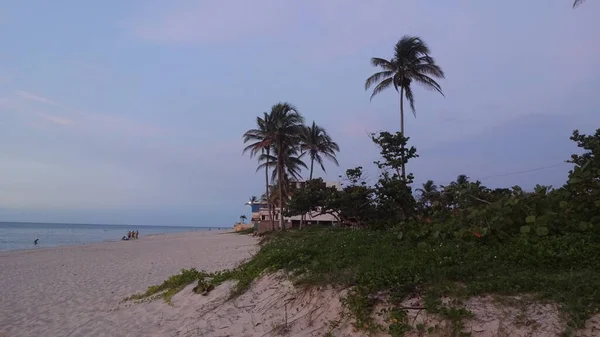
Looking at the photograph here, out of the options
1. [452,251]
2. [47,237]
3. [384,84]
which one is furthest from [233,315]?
[47,237]

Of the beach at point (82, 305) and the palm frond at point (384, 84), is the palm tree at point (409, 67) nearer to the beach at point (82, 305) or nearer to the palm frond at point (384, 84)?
the palm frond at point (384, 84)

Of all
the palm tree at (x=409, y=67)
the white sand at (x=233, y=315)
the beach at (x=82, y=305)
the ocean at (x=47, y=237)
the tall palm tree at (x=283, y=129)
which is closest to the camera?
the white sand at (x=233, y=315)

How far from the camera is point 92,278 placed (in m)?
15.0

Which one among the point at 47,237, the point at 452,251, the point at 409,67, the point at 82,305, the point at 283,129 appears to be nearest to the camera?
the point at 452,251

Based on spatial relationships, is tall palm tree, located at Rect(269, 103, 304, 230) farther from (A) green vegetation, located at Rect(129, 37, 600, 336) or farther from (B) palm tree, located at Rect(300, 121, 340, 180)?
(A) green vegetation, located at Rect(129, 37, 600, 336)

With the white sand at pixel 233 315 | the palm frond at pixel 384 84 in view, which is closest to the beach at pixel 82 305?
the white sand at pixel 233 315

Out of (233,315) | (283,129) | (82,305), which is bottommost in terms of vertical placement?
(82,305)

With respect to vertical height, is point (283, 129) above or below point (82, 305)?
above

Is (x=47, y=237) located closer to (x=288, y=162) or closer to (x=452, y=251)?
(x=288, y=162)

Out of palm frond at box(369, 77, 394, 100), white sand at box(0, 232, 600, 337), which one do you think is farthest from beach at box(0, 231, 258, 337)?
palm frond at box(369, 77, 394, 100)

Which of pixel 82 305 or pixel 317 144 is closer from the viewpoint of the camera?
pixel 82 305

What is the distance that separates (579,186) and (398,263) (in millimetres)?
4013

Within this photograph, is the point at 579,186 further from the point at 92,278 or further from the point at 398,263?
the point at 92,278

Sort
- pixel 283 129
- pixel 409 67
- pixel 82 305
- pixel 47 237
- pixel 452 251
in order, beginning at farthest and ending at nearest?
1. pixel 47 237
2. pixel 283 129
3. pixel 409 67
4. pixel 82 305
5. pixel 452 251
